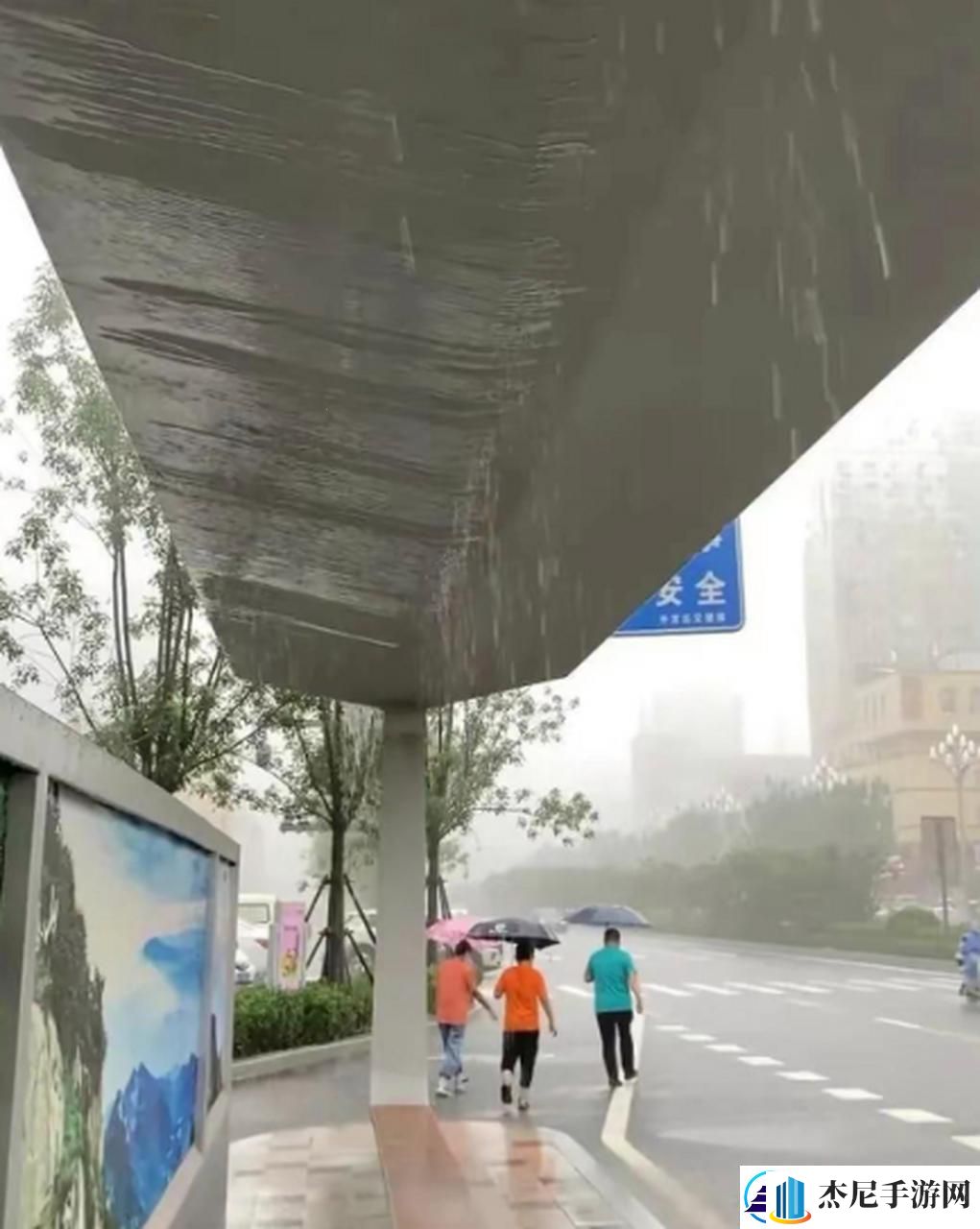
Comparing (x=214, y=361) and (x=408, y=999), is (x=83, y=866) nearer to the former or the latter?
(x=214, y=361)

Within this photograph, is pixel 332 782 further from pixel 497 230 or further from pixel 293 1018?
pixel 497 230

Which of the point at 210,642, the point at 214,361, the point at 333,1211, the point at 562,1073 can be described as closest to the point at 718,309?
the point at 214,361

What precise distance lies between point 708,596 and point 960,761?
3432 cm

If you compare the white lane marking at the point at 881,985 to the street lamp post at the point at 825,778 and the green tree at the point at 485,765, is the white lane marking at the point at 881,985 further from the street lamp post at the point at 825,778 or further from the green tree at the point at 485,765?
the street lamp post at the point at 825,778

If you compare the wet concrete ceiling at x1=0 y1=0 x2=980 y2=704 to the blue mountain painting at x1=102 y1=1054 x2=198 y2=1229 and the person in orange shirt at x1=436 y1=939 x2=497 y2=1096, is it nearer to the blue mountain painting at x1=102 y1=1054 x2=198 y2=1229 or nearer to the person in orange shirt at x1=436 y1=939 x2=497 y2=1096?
the blue mountain painting at x1=102 y1=1054 x2=198 y2=1229

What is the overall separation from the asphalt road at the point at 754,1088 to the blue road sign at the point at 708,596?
3.73m

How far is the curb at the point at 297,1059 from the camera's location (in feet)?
42.4

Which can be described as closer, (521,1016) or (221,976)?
(221,976)

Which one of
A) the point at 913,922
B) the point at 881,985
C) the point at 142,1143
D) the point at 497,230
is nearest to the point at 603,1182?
the point at 142,1143

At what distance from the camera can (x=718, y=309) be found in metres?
3.39

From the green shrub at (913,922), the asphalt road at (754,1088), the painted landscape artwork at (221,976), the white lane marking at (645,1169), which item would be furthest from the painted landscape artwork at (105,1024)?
the green shrub at (913,922)

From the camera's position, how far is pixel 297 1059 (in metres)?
13.9

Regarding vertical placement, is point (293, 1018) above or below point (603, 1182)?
above

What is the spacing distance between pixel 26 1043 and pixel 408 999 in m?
7.89
